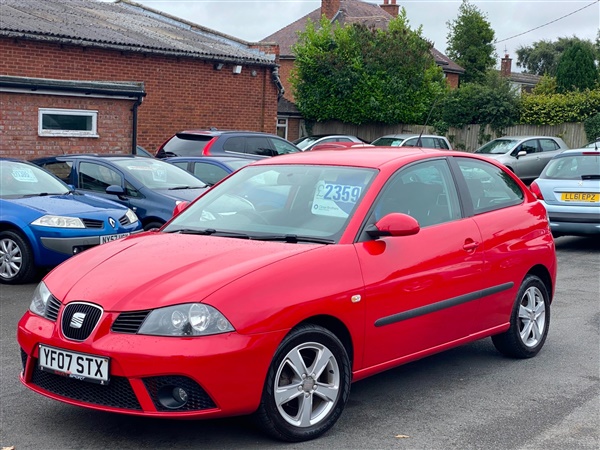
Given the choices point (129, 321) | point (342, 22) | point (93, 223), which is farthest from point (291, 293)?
point (342, 22)

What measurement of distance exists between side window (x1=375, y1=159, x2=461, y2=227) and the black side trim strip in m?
0.53

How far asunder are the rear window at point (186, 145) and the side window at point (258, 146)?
2.95ft

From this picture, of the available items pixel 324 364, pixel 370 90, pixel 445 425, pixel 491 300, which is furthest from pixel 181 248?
pixel 370 90

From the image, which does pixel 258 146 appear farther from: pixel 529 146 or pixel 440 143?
pixel 440 143

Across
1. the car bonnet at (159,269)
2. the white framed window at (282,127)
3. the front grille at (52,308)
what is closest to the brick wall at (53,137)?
the car bonnet at (159,269)

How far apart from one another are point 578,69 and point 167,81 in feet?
77.1

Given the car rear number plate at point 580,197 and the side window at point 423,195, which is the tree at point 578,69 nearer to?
the car rear number plate at point 580,197

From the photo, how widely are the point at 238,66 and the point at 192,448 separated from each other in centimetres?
2060

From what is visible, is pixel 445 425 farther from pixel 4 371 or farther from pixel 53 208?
pixel 53 208

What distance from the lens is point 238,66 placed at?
24.6 metres

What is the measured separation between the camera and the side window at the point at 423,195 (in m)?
5.79

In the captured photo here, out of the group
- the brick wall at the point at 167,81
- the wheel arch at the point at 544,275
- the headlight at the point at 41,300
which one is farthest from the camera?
the brick wall at the point at 167,81

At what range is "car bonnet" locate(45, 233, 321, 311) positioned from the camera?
4.66 m

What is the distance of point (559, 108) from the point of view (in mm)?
31953
